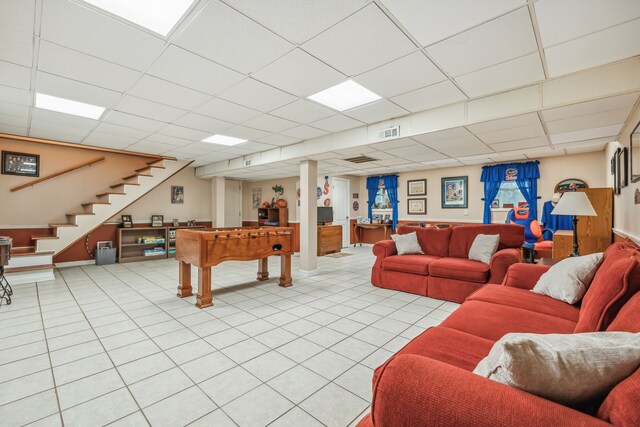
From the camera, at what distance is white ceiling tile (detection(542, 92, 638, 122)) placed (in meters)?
3.00

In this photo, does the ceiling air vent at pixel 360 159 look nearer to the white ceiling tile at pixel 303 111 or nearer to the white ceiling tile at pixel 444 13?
the white ceiling tile at pixel 303 111

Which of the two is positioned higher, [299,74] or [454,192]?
[299,74]

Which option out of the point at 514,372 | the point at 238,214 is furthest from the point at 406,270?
the point at 238,214

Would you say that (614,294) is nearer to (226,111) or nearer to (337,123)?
(337,123)

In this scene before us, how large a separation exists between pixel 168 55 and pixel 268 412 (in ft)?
10.1

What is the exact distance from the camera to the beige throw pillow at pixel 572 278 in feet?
7.43

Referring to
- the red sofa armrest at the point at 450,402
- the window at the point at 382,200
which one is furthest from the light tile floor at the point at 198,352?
the window at the point at 382,200

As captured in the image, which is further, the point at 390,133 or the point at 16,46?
the point at 390,133

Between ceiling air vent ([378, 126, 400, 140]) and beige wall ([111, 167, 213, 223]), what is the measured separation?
666 cm

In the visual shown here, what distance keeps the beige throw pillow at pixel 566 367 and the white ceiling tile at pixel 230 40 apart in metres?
2.58

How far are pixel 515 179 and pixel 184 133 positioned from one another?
768cm

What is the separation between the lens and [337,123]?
4652 mm

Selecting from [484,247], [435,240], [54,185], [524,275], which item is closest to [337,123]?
[435,240]

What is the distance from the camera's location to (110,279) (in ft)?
18.0
